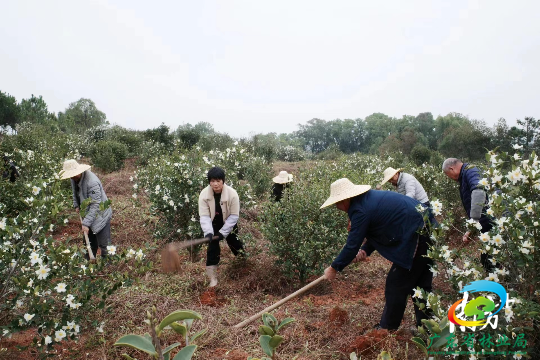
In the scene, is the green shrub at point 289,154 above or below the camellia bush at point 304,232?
below

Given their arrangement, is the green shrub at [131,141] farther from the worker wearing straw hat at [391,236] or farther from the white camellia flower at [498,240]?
the white camellia flower at [498,240]

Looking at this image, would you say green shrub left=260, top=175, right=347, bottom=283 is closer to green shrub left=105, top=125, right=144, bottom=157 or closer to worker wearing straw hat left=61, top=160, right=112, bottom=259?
worker wearing straw hat left=61, top=160, right=112, bottom=259

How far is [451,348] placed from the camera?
6.57ft

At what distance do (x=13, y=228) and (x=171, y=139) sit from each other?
17.3m

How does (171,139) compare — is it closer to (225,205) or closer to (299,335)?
(225,205)

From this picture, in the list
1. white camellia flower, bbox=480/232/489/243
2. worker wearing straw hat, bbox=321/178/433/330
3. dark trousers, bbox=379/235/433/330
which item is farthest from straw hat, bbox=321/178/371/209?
white camellia flower, bbox=480/232/489/243

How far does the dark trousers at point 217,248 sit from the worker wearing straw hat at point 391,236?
1.67 meters

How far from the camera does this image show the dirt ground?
2.88m

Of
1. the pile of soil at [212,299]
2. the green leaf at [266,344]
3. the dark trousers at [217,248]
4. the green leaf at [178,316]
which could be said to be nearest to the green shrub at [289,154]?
the dark trousers at [217,248]

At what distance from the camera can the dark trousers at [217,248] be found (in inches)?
173

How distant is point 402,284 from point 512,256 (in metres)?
1.06

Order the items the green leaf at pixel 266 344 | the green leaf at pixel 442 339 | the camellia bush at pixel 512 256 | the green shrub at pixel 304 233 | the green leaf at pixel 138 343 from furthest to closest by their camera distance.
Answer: the green shrub at pixel 304 233, the camellia bush at pixel 512 256, the green leaf at pixel 442 339, the green leaf at pixel 266 344, the green leaf at pixel 138 343

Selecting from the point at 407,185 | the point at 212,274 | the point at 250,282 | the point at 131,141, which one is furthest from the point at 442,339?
the point at 131,141

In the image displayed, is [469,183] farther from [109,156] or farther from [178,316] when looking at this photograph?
[109,156]
